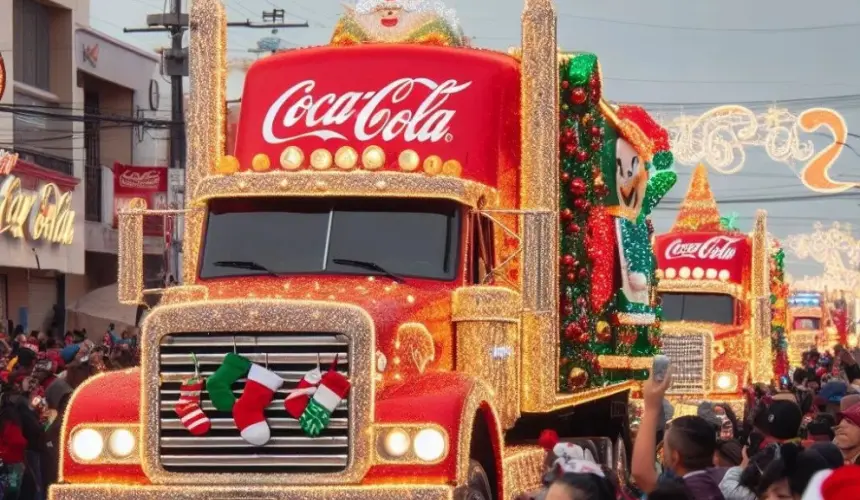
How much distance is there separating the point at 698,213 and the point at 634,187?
47.1ft

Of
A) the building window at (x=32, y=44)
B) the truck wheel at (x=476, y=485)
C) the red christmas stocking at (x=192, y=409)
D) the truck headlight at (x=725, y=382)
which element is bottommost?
the truck headlight at (x=725, y=382)

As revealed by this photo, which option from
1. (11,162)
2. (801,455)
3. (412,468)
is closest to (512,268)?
(412,468)

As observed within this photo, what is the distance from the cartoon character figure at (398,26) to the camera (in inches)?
516

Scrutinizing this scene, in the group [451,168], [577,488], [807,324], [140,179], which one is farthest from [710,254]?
[807,324]

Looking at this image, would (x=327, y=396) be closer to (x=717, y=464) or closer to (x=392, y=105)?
(x=717, y=464)

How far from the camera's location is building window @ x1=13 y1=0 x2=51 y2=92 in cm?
3969

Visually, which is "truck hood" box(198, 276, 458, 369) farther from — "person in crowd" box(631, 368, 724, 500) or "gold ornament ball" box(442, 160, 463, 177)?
"person in crowd" box(631, 368, 724, 500)

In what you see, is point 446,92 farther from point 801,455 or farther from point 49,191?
point 49,191

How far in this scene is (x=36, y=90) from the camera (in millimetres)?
39906

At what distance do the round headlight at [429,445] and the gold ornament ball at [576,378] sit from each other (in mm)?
3720

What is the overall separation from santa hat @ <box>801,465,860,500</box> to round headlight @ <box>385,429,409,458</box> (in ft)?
18.0

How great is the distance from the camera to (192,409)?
10047 mm

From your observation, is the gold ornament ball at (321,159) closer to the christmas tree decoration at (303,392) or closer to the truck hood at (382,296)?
the truck hood at (382,296)

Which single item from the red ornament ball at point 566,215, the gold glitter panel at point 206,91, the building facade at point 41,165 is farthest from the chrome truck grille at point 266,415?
the building facade at point 41,165
